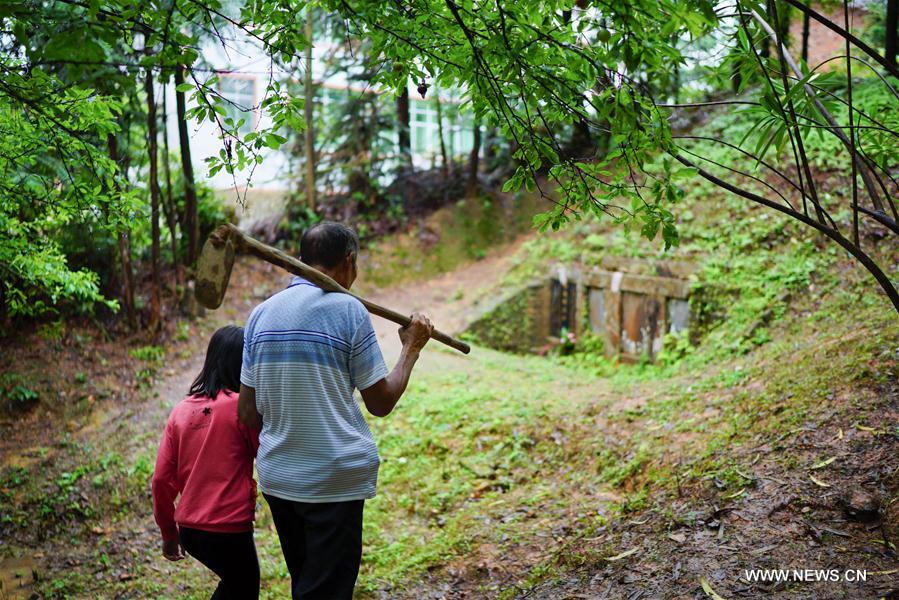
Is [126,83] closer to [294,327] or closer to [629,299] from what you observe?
[294,327]

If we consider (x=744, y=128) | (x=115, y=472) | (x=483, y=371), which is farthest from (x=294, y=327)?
(x=744, y=128)

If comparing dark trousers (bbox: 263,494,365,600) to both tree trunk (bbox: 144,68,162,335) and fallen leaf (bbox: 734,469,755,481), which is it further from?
tree trunk (bbox: 144,68,162,335)

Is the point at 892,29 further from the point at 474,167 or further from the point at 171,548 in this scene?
the point at 474,167

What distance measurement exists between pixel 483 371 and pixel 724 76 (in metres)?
6.19

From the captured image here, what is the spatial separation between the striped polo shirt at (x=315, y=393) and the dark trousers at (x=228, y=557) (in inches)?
18.7

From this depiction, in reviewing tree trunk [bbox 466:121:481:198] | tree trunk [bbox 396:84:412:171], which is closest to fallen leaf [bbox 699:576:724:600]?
tree trunk [bbox 466:121:481:198]

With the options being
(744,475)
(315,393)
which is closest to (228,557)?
(315,393)

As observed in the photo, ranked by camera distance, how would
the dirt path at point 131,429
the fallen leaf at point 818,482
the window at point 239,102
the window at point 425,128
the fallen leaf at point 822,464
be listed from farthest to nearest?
1. the window at point 425,128
2. the dirt path at point 131,429
3. the fallen leaf at point 822,464
4. the fallen leaf at point 818,482
5. the window at point 239,102

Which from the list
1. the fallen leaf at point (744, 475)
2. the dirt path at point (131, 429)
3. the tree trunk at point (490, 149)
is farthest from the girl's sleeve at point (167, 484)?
the tree trunk at point (490, 149)

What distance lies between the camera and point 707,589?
327cm

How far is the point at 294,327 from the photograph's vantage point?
2.66 meters

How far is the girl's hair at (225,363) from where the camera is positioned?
3086 millimetres

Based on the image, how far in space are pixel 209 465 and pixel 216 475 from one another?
0.05 metres

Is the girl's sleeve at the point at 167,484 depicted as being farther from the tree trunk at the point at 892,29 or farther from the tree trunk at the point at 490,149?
the tree trunk at the point at 490,149
